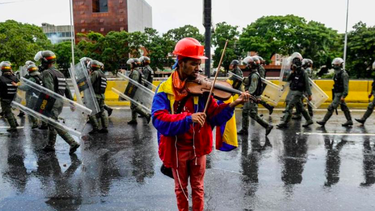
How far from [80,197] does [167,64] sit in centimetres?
4145

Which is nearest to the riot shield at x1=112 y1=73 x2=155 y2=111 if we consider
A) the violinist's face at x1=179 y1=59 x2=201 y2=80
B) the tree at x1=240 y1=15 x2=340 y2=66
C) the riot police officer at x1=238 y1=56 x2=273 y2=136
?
the riot police officer at x1=238 y1=56 x2=273 y2=136

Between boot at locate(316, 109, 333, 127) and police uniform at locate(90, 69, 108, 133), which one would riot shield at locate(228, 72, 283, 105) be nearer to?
boot at locate(316, 109, 333, 127)

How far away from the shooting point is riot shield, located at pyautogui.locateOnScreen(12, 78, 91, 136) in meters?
5.86

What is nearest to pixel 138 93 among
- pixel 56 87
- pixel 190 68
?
pixel 56 87

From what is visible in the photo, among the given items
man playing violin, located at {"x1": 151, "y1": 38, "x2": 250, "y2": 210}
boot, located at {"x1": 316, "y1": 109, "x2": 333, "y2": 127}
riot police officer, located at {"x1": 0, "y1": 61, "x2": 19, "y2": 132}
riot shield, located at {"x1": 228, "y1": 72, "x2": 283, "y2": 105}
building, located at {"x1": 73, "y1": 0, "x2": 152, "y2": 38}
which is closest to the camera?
man playing violin, located at {"x1": 151, "y1": 38, "x2": 250, "y2": 210}

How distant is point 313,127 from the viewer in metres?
8.60

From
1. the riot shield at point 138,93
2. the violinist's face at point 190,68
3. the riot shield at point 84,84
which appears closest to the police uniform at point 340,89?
the riot shield at point 138,93

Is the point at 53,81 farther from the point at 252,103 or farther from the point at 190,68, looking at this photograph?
the point at 252,103

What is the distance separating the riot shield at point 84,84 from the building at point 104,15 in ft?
222

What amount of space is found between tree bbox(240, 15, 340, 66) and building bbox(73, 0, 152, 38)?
36.1 m

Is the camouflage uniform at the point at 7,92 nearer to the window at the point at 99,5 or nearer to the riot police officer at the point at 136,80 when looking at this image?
the riot police officer at the point at 136,80

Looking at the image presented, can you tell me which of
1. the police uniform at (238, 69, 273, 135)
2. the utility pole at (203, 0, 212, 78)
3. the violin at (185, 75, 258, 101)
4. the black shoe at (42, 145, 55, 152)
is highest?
the utility pole at (203, 0, 212, 78)

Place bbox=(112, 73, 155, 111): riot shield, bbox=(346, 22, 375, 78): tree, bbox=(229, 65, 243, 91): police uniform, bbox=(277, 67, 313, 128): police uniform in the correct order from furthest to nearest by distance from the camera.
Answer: bbox=(346, 22, 375, 78): tree
bbox=(229, 65, 243, 91): police uniform
bbox=(112, 73, 155, 111): riot shield
bbox=(277, 67, 313, 128): police uniform

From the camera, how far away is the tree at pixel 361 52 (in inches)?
1189
